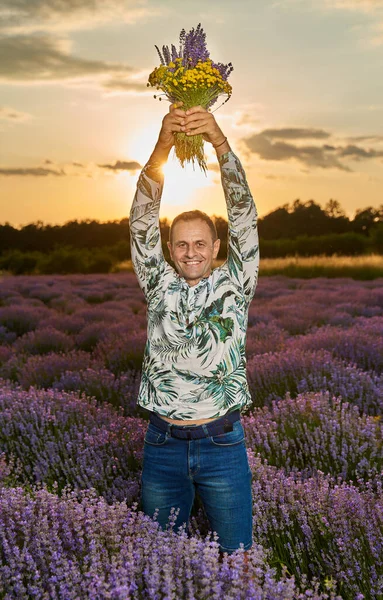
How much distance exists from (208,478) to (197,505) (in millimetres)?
1001

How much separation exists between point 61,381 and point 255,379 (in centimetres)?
175

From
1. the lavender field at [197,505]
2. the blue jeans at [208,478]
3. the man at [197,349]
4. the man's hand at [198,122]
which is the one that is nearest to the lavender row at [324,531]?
the lavender field at [197,505]

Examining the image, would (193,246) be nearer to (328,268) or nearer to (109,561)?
(109,561)

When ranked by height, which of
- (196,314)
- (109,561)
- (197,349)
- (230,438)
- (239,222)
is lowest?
(109,561)

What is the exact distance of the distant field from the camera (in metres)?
21.4

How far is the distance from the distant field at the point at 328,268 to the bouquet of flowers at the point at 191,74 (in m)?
18.6

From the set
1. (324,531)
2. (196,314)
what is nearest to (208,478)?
(196,314)

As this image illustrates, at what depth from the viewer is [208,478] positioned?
2.41 m

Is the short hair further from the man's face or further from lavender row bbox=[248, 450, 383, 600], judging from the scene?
lavender row bbox=[248, 450, 383, 600]

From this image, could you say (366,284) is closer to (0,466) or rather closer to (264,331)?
(264,331)

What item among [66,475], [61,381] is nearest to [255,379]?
[61,381]

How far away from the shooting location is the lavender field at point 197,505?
204cm

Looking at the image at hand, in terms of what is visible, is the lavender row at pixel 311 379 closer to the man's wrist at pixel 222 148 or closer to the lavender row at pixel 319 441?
the lavender row at pixel 319 441

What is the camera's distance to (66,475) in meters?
3.67
